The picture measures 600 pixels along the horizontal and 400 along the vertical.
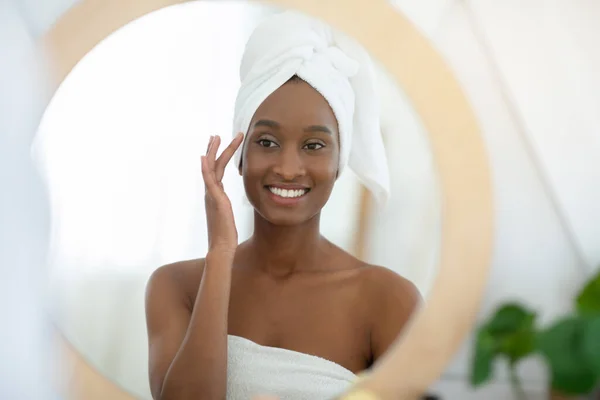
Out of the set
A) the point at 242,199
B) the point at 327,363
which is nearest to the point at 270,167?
the point at 242,199

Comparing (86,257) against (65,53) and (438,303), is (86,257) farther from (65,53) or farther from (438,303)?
(438,303)

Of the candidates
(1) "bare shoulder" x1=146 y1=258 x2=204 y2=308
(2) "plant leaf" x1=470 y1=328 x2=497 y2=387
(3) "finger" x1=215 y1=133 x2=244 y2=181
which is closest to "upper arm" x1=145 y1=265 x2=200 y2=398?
(1) "bare shoulder" x1=146 y1=258 x2=204 y2=308

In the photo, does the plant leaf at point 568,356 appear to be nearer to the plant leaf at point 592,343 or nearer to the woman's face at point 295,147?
the plant leaf at point 592,343

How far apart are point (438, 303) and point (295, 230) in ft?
0.49

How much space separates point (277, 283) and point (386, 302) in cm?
10

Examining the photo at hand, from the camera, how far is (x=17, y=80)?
2.34 ft

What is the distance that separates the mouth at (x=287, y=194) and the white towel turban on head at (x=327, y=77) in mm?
42

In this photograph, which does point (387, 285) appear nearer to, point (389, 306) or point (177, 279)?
point (389, 306)

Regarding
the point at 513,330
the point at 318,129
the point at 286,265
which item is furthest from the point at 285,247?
the point at 513,330

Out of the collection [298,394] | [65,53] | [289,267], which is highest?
[65,53]

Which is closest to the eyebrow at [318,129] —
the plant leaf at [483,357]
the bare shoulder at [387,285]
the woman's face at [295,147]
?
the woman's face at [295,147]

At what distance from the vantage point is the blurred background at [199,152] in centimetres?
67

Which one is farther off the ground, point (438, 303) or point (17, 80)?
point (17, 80)

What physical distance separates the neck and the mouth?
23 mm
